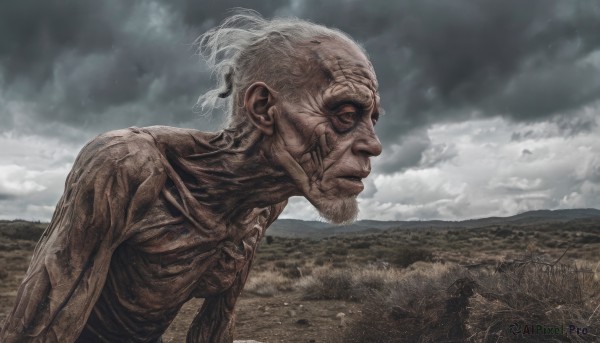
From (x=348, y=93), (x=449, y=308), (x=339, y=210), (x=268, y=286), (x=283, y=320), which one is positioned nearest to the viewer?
(x=348, y=93)

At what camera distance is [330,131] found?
7.11 ft

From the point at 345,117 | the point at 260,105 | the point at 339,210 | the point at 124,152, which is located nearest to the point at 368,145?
the point at 345,117

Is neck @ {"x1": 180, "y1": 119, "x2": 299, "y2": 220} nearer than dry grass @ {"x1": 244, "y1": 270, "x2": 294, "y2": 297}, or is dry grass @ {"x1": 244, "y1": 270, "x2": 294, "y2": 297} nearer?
neck @ {"x1": 180, "y1": 119, "x2": 299, "y2": 220}

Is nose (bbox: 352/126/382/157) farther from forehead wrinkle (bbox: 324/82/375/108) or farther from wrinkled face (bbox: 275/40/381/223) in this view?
forehead wrinkle (bbox: 324/82/375/108)

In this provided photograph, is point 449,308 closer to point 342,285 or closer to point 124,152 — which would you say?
point 124,152

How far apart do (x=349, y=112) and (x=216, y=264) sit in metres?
1.07

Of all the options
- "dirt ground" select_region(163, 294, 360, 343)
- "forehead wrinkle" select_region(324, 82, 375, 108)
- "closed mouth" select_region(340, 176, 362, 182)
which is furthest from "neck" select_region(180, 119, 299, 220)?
"dirt ground" select_region(163, 294, 360, 343)

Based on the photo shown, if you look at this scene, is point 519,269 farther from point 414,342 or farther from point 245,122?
point 245,122

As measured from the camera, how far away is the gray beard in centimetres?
224

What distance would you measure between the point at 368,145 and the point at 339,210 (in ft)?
1.07

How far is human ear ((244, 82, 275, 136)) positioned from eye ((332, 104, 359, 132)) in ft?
0.95

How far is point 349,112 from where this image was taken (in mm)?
2199

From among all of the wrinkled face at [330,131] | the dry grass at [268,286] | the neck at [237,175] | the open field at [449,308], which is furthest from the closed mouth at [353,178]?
the dry grass at [268,286]

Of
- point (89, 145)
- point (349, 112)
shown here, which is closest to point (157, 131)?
point (89, 145)
